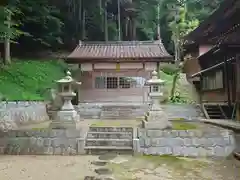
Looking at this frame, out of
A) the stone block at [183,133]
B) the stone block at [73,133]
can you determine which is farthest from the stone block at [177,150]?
the stone block at [73,133]

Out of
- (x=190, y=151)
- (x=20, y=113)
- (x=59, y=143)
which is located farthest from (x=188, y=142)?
(x=20, y=113)

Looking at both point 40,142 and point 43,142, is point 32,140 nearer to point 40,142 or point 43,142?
point 40,142

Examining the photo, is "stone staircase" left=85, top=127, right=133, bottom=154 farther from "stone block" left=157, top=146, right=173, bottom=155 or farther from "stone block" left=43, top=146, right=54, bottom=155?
"stone block" left=43, top=146, right=54, bottom=155

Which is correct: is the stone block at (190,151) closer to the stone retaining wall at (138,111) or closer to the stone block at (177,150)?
the stone block at (177,150)

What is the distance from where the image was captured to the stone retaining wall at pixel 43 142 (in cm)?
891

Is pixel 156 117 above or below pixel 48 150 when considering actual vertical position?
above

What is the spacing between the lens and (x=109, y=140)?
916 centimetres

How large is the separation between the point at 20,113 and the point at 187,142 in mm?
8301

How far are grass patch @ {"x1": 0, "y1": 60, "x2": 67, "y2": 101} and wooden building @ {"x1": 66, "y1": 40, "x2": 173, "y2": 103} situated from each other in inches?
100

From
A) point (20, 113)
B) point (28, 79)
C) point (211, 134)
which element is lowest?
point (211, 134)

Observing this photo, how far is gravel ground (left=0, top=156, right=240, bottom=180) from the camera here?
632 cm

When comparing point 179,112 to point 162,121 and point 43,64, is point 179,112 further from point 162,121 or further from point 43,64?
point 43,64

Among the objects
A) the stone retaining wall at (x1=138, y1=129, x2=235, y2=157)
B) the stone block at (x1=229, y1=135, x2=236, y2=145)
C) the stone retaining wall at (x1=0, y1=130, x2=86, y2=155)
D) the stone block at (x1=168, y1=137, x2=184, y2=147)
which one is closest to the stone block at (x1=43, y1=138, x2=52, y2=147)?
the stone retaining wall at (x1=0, y1=130, x2=86, y2=155)

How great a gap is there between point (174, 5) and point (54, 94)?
25.1 meters
